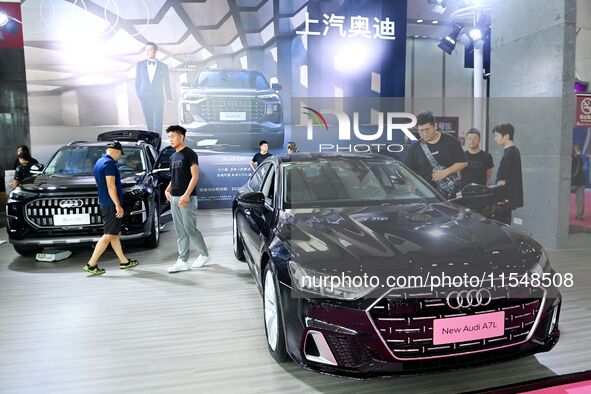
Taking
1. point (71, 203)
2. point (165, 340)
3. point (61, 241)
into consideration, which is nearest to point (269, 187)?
point (165, 340)

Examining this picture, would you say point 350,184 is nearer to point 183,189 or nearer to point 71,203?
point 183,189

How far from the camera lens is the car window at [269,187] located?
2.89m

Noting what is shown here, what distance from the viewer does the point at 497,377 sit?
223 cm

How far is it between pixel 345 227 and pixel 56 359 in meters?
1.82

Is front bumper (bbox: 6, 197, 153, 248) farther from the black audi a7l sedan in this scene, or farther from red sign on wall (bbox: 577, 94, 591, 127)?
red sign on wall (bbox: 577, 94, 591, 127)

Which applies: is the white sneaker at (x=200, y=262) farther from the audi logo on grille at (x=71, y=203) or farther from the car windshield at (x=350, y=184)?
the car windshield at (x=350, y=184)

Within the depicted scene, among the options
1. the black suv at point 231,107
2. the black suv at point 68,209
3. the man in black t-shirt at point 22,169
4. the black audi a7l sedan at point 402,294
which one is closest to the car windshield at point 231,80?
the black suv at point 231,107

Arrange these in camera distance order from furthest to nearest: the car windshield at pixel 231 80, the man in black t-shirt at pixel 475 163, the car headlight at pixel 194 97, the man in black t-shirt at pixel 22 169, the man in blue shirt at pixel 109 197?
1. the car windshield at pixel 231 80
2. the car headlight at pixel 194 97
3. the man in black t-shirt at pixel 22 169
4. the man in black t-shirt at pixel 475 163
5. the man in blue shirt at pixel 109 197

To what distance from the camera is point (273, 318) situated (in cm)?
233

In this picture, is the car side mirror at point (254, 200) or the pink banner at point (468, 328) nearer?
the pink banner at point (468, 328)

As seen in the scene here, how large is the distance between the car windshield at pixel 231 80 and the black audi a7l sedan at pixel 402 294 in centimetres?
530

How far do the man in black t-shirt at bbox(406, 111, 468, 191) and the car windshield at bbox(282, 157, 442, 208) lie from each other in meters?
1.06

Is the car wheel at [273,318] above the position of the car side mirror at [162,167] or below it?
below

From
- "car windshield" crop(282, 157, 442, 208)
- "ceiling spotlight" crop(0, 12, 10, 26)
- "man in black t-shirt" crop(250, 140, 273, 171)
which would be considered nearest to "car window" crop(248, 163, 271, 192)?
"car windshield" crop(282, 157, 442, 208)
